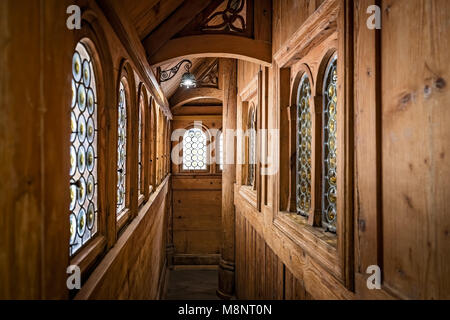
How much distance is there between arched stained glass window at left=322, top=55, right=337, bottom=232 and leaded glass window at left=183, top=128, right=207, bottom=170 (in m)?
7.05

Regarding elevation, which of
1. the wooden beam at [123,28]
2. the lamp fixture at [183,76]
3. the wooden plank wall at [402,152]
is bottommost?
the wooden plank wall at [402,152]

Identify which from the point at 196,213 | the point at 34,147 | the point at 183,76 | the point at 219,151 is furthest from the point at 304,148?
the point at 196,213

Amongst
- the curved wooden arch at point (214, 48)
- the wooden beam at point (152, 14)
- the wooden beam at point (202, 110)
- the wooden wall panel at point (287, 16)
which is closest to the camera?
the wooden wall panel at point (287, 16)

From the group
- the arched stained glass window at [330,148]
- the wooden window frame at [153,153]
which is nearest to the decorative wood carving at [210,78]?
the wooden window frame at [153,153]

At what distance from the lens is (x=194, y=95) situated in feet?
24.0

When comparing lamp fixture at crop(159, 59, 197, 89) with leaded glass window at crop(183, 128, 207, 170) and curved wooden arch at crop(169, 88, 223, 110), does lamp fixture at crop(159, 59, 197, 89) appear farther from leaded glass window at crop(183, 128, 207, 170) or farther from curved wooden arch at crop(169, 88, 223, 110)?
leaded glass window at crop(183, 128, 207, 170)

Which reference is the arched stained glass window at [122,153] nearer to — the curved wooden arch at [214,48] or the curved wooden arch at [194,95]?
the curved wooden arch at [214,48]

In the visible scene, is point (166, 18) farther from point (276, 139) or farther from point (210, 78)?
point (210, 78)

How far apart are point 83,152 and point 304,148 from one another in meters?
1.95

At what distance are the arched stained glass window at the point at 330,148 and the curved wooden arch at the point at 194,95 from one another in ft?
16.4

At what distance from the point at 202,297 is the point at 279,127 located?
17.8ft

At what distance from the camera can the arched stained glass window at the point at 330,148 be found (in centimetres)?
217

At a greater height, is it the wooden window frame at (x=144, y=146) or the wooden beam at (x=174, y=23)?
the wooden beam at (x=174, y=23)

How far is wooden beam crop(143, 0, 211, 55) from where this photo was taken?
3.09 metres
